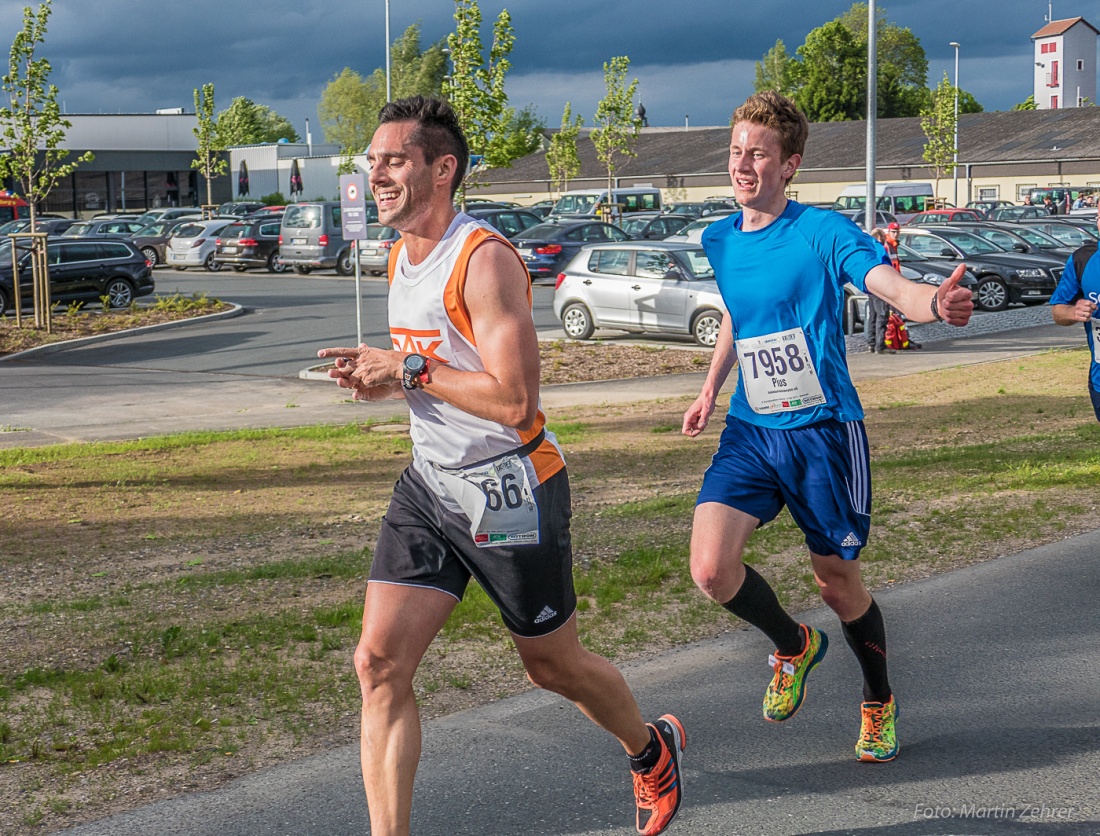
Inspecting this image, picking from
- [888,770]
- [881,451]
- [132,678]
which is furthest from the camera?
[881,451]

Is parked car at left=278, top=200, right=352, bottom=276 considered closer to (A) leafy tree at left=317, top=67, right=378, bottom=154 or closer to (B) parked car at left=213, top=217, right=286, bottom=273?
(B) parked car at left=213, top=217, right=286, bottom=273

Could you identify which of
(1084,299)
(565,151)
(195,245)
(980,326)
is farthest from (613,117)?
(1084,299)

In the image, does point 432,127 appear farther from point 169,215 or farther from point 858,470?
point 169,215

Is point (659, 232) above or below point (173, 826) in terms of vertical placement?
above

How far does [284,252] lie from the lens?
39.6m

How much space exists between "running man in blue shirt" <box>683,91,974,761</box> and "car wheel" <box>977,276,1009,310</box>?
23.4 metres

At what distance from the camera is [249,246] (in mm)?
41344

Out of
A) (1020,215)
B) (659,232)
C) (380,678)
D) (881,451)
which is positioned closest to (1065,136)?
(1020,215)

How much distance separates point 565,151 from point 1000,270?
4549cm

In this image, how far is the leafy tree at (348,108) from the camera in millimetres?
118875

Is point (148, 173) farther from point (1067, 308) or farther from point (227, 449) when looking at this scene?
point (1067, 308)

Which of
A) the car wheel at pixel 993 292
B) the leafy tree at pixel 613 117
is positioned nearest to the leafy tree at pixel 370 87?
the leafy tree at pixel 613 117

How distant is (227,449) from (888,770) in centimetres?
926

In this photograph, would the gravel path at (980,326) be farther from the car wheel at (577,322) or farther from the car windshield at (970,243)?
the car wheel at (577,322)
